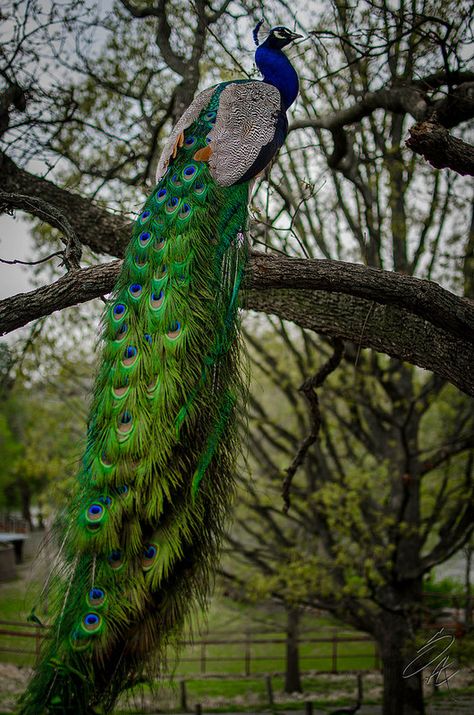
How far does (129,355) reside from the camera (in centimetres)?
365

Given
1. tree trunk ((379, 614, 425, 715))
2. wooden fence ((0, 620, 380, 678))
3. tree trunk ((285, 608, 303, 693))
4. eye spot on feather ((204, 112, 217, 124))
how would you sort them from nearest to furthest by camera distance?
1. eye spot on feather ((204, 112, 217, 124))
2. tree trunk ((379, 614, 425, 715))
3. tree trunk ((285, 608, 303, 693))
4. wooden fence ((0, 620, 380, 678))

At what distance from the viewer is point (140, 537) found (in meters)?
3.21

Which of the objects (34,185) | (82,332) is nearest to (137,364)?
(34,185)

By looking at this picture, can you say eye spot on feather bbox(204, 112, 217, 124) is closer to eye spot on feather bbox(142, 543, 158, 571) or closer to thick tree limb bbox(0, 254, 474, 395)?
thick tree limb bbox(0, 254, 474, 395)

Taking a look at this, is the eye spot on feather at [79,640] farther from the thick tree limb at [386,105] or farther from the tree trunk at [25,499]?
the tree trunk at [25,499]

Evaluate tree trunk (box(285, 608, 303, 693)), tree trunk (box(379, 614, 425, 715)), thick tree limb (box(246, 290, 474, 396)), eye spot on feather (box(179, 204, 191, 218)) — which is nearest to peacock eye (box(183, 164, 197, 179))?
eye spot on feather (box(179, 204, 191, 218))

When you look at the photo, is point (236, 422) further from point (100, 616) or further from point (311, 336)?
point (311, 336)

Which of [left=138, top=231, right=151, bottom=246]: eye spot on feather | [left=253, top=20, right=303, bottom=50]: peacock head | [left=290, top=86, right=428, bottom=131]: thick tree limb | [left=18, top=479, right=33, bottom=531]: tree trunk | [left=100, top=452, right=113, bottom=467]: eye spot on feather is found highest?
[left=18, top=479, right=33, bottom=531]: tree trunk

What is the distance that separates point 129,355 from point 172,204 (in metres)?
1.02

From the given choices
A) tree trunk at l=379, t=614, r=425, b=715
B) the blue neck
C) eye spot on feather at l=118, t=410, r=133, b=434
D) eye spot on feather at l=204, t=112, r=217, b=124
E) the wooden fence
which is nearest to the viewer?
eye spot on feather at l=118, t=410, r=133, b=434

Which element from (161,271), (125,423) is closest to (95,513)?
(125,423)

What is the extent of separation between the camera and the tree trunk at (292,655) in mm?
11156

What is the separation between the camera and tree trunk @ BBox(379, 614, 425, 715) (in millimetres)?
7836

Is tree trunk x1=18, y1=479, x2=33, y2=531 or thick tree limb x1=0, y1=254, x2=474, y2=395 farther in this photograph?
tree trunk x1=18, y1=479, x2=33, y2=531
